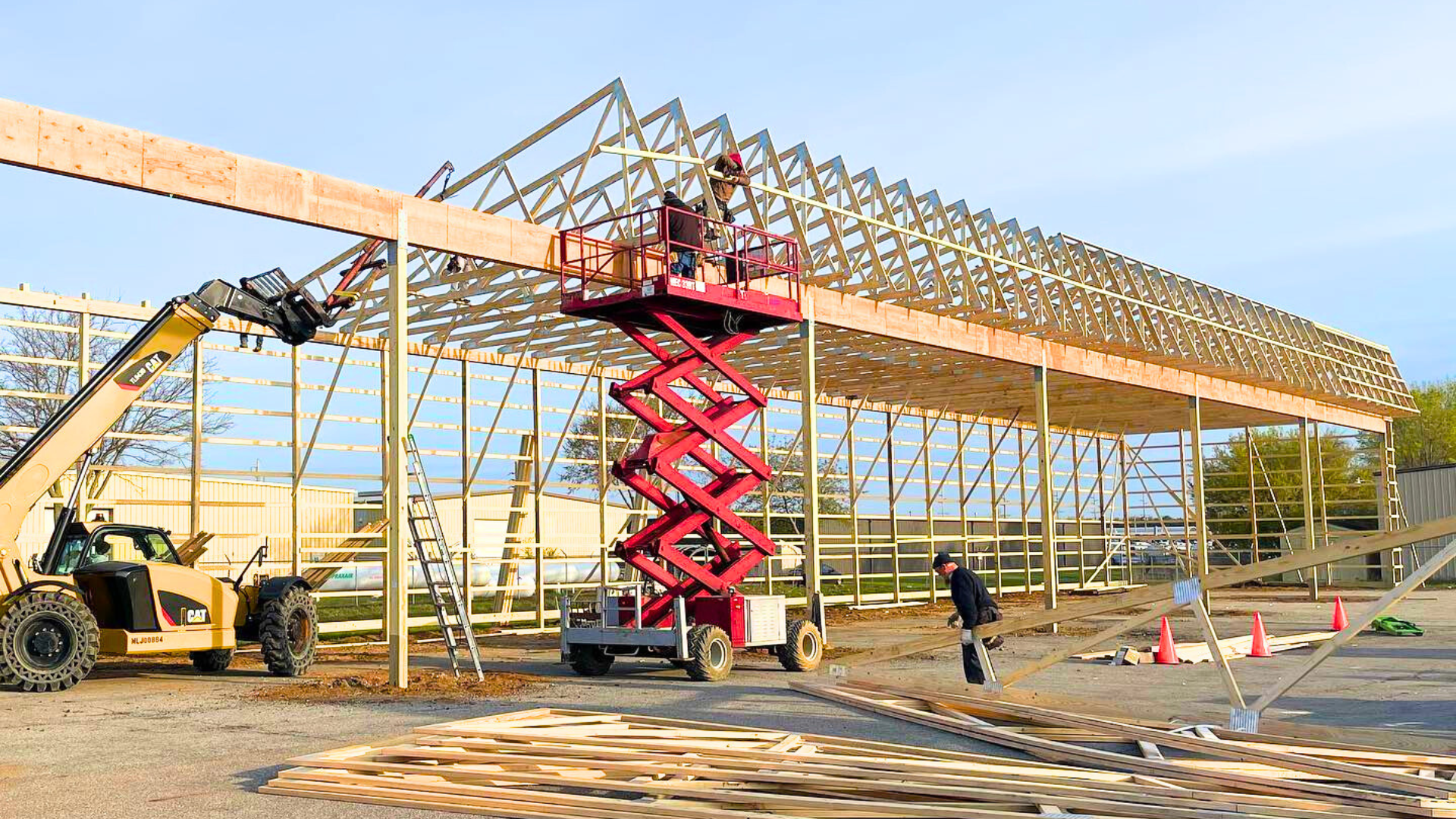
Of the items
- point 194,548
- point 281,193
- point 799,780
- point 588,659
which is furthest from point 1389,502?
point 799,780

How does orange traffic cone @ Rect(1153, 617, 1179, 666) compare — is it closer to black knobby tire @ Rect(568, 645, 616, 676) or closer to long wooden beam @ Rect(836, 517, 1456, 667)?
long wooden beam @ Rect(836, 517, 1456, 667)

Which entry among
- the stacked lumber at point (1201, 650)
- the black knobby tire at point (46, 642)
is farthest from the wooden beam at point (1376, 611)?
the black knobby tire at point (46, 642)

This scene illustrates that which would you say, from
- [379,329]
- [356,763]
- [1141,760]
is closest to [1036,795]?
[1141,760]

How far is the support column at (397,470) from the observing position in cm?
1410

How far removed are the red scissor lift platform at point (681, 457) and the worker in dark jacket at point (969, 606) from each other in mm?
3218

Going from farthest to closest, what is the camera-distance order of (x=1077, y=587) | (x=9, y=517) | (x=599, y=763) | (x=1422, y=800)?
1. (x=1077, y=587)
2. (x=9, y=517)
3. (x=599, y=763)
4. (x=1422, y=800)

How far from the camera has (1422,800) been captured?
7.43 metres

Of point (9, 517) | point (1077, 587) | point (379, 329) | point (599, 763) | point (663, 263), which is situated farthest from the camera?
point (1077, 587)

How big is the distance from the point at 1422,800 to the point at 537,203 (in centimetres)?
1279

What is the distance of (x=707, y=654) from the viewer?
50.8ft

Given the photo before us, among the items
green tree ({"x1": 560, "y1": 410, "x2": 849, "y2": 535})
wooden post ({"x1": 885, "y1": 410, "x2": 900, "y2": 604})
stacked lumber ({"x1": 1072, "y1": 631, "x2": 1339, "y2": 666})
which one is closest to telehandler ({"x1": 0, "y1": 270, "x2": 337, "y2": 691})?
stacked lumber ({"x1": 1072, "y1": 631, "x2": 1339, "y2": 666})

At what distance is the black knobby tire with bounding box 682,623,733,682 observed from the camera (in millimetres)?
15445

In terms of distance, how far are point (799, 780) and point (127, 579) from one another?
9.70 meters

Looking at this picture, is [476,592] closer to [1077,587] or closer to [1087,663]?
[1087,663]
